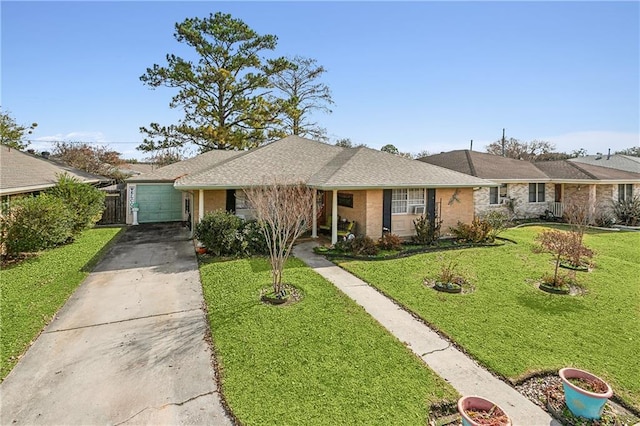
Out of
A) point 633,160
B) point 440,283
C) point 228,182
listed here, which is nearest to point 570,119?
point 633,160

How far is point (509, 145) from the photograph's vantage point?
1945 inches

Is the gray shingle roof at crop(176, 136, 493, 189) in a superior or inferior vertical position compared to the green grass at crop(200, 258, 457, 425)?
superior

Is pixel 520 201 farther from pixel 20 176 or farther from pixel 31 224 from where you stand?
pixel 20 176

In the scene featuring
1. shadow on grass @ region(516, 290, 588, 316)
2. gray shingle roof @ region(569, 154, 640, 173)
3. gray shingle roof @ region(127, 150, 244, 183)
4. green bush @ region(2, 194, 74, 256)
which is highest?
gray shingle roof @ region(569, 154, 640, 173)

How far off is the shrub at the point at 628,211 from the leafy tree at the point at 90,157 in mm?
41358

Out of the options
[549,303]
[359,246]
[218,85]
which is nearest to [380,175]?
[359,246]

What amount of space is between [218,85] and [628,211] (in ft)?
103

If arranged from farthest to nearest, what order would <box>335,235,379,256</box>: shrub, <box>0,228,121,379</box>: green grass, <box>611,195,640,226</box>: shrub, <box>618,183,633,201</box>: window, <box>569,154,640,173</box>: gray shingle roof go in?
1. <box>569,154,640,173</box>: gray shingle roof
2. <box>618,183,633,201</box>: window
3. <box>611,195,640,226</box>: shrub
4. <box>335,235,379,256</box>: shrub
5. <box>0,228,121,379</box>: green grass

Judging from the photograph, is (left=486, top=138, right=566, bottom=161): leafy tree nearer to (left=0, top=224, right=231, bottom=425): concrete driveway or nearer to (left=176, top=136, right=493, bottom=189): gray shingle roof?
(left=176, top=136, right=493, bottom=189): gray shingle roof

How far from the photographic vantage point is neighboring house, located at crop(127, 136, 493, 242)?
13176mm

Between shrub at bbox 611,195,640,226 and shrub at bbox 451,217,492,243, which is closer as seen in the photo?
shrub at bbox 451,217,492,243

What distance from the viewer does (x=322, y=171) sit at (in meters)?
15.1

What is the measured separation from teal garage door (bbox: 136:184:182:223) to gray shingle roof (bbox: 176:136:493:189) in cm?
686

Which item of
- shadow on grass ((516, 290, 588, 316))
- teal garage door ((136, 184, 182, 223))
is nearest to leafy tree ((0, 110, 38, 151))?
teal garage door ((136, 184, 182, 223))
